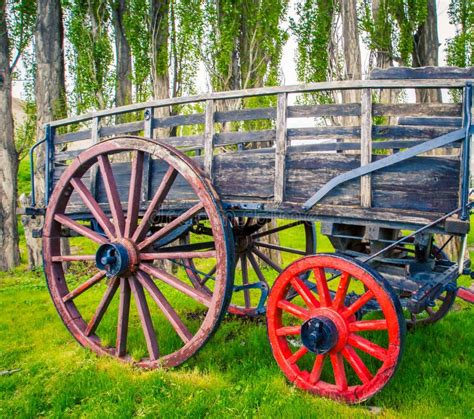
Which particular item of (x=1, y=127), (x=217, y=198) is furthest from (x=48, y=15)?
(x=217, y=198)

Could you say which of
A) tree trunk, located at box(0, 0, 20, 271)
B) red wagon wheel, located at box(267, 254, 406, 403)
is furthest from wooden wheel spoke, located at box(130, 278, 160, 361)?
tree trunk, located at box(0, 0, 20, 271)

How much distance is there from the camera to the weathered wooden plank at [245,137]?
149 inches

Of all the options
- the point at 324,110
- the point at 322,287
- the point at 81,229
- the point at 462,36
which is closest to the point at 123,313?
the point at 81,229

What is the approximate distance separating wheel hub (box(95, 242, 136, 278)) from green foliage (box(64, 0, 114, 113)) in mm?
7013

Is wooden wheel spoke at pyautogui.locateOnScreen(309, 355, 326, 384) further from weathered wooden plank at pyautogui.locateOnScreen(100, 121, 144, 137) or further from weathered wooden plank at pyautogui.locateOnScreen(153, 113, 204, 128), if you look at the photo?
weathered wooden plank at pyautogui.locateOnScreen(100, 121, 144, 137)

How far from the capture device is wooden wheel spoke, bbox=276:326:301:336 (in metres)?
3.33

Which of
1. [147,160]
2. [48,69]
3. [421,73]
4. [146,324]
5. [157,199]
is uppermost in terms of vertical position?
[48,69]

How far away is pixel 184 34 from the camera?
30.2 feet

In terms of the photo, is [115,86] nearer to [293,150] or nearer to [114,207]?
[114,207]

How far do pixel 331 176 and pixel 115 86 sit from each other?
27.8 ft

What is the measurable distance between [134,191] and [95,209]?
555mm

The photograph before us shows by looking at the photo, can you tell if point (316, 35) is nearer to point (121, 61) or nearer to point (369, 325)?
point (121, 61)

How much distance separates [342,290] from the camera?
10.4ft

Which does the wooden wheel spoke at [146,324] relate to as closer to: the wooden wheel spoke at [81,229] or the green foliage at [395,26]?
the wooden wheel spoke at [81,229]
